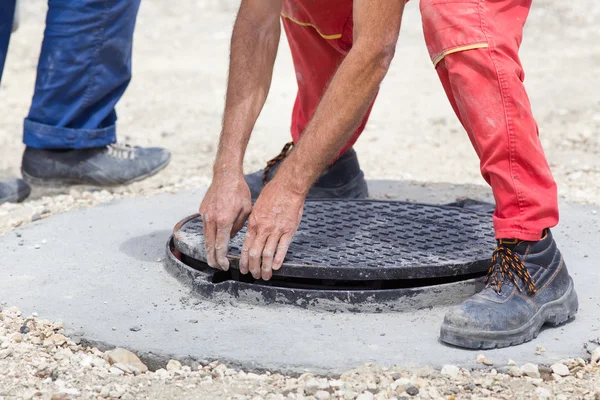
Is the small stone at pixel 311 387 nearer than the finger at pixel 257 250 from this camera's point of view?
Yes

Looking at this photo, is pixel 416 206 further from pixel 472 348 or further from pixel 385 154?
pixel 385 154

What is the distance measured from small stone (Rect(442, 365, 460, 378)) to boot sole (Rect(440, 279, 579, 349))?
98 mm

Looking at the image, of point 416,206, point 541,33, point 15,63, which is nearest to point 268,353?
point 416,206

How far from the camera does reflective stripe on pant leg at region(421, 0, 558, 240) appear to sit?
6.22 feet

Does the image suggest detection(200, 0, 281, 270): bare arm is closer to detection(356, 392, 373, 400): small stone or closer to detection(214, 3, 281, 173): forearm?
detection(214, 3, 281, 173): forearm

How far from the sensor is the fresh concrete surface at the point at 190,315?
1861 mm

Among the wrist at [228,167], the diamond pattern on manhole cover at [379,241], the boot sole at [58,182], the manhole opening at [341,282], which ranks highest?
the wrist at [228,167]

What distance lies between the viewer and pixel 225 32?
683 centimetres

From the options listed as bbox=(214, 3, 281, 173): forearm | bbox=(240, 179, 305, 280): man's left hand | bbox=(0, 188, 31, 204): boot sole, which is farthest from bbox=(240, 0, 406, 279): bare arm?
bbox=(0, 188, 31, 204): boot sole

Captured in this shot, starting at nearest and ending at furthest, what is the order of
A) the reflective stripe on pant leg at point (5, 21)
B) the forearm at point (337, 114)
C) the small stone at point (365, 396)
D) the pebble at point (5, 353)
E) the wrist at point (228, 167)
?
the small stone at point (365, 396) → the pebble at point (5, 353) → the forearm at point (337, 114) → the wrist at point (228, 167) → the reflective stripe on pant leg at point (5, 21)

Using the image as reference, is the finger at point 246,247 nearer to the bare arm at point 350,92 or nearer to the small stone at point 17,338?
the bare arm at point 350,92

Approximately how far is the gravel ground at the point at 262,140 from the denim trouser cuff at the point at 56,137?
0.64ft

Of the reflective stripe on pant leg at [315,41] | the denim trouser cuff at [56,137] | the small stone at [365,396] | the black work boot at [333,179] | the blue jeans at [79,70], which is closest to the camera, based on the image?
the small stone at [365,396]

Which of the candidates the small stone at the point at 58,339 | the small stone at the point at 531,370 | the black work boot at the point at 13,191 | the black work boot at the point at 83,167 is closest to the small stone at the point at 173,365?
the small stone at the point at 58,339
